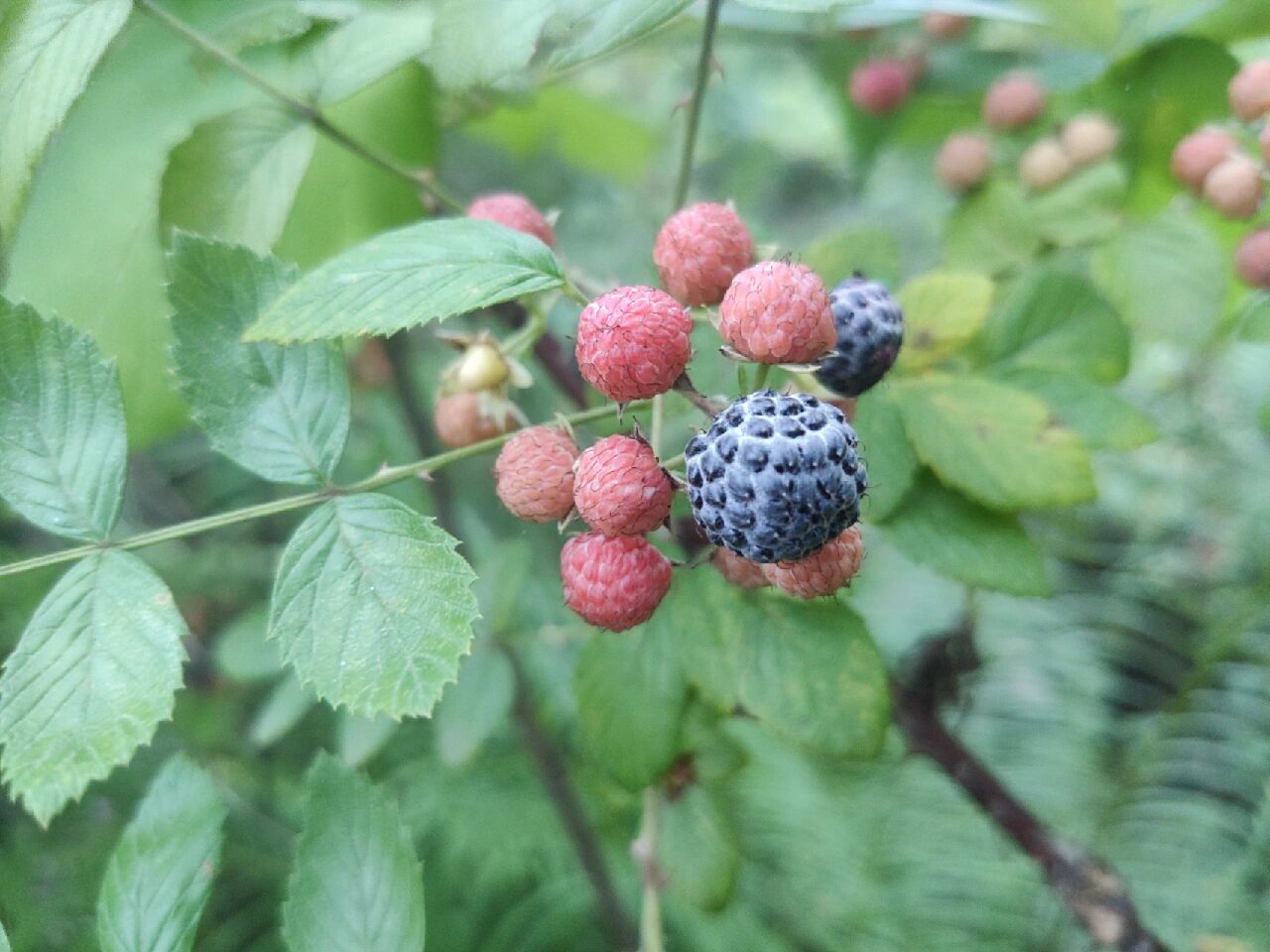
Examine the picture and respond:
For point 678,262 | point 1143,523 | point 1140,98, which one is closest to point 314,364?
point 678,262

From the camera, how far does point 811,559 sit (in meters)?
0.62

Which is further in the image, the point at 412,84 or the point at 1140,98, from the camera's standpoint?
the point at 1140,98

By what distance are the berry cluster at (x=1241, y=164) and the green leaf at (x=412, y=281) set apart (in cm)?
65

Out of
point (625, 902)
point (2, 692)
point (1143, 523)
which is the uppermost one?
point (2, 692)

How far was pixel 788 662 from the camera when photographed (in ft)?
2.50

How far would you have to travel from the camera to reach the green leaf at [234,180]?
86cm

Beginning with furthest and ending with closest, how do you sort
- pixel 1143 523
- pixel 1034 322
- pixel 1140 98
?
pixel 1143 523 < pixel 1140 98 < pixel 1034 322

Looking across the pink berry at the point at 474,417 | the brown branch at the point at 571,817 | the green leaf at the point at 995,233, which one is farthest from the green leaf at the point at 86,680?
the green leaf at the point at 995,233

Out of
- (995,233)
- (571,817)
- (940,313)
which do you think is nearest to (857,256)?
(940,313)

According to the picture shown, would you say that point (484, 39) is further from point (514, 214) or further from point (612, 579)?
point (612, 579)

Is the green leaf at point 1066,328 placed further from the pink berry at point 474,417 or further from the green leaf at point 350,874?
the green leaf at point 350,874

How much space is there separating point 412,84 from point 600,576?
0.70 m

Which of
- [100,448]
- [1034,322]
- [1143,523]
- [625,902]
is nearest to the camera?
[100,448]

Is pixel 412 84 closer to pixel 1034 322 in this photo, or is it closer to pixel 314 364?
pixel 314 364
